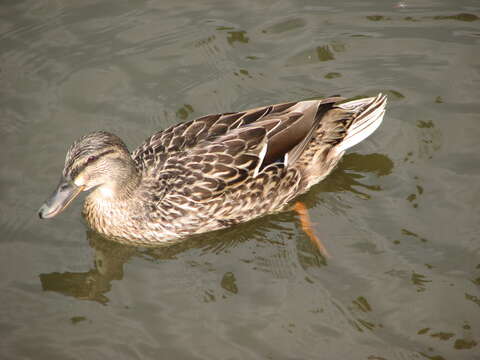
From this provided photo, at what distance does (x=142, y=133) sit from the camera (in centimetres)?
823

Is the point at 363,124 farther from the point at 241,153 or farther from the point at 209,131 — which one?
the point at 209,131

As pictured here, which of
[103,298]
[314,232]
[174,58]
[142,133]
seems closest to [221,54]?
[174,58]

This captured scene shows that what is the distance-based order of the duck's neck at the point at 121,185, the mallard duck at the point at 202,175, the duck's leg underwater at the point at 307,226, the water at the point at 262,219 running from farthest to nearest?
the duck's leg underwater at the point at 307,226, the mallard duck at the point at 202,175, the duck's neck at the point at 121,185, the water at the point at 262,219

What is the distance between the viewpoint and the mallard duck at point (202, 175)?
6.77 metres

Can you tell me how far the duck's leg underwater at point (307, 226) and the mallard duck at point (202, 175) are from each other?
0.21 meters

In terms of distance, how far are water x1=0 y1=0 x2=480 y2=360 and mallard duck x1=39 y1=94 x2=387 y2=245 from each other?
30cm

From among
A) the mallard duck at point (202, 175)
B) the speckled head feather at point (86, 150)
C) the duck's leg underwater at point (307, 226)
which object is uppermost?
the speckled head feather at point (86, 150)

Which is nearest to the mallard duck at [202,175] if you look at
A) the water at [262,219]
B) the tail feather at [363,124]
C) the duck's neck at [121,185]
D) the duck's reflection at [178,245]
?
the duck's neck at [121,185]

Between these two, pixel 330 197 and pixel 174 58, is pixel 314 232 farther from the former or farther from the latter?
pixel 174 58

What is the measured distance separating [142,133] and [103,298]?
2.53m

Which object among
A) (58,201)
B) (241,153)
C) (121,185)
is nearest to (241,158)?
(241,153)

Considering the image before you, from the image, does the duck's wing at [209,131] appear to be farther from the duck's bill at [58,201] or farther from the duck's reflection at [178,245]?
the duck's bill at [58,201]

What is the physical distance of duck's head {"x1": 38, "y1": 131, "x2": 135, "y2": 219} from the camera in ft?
20.4

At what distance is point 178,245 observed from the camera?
23.2 ft
